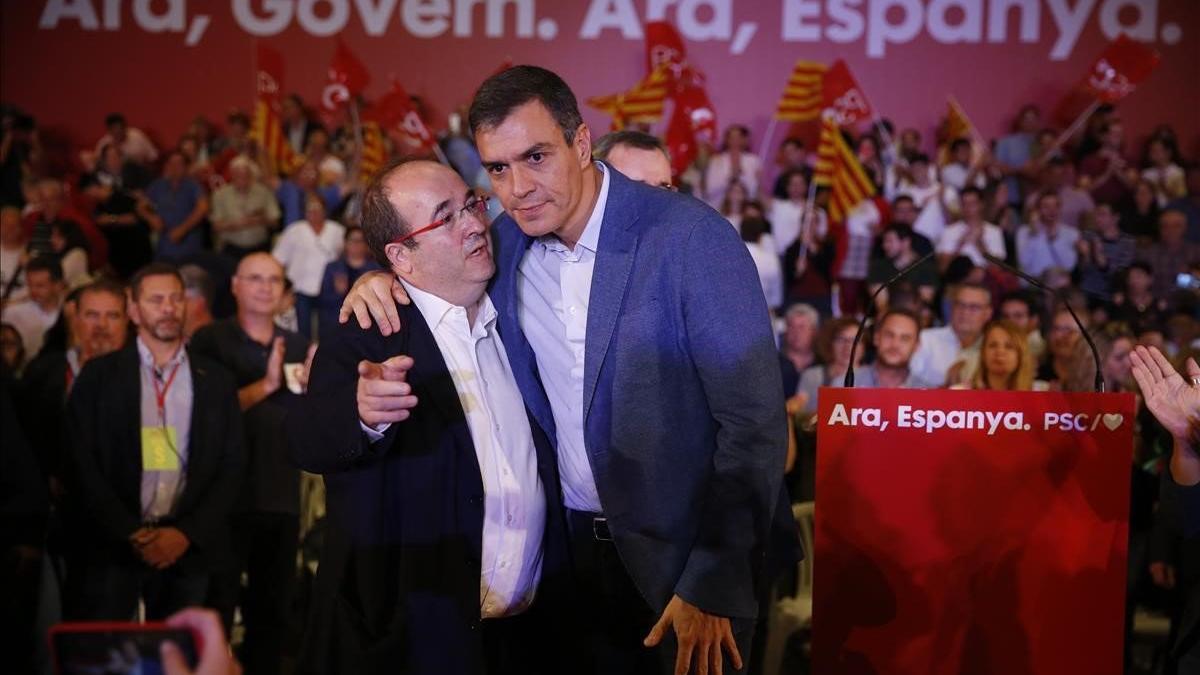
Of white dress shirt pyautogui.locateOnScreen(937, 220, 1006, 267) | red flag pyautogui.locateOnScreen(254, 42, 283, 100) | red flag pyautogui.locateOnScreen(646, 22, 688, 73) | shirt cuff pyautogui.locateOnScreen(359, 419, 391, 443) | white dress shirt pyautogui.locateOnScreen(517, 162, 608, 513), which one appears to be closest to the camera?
shirt cuff pyautogui.locateOnScreen(359, 419, 391, 443)

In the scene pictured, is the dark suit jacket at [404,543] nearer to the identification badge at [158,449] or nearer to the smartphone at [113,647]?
the smartphone at [113,647]

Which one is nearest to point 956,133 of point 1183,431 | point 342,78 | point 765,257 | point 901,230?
point 901,230

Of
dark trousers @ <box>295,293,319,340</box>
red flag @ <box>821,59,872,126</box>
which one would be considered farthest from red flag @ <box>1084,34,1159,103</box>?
dark trousers @ <box>295,293,319,340</box>

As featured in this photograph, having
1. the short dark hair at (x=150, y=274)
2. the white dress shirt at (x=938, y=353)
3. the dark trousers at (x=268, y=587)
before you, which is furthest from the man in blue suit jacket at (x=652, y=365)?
the white dress shirt at (x=938, y=353)

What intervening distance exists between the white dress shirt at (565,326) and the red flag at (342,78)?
33.8 feet

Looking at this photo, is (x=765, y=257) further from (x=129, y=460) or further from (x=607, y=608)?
(x=607, y=608)

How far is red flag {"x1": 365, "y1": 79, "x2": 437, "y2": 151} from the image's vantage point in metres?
11.2

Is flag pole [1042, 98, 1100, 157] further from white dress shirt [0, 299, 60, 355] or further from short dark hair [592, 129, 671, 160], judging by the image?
short dark hair [592, 129, 671, 160]

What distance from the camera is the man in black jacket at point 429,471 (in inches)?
101

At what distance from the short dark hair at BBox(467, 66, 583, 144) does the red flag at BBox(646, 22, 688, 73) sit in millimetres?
9454

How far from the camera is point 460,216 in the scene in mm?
2764

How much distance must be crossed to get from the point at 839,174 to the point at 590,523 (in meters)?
8.73

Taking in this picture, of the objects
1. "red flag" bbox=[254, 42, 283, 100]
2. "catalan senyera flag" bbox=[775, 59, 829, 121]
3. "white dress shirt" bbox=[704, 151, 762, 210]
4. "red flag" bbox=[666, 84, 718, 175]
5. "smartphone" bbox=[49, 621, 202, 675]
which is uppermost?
"red flag" bbox=[254, 42, 283, 100]

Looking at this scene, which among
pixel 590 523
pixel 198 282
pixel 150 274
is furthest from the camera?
pixel 198 282
